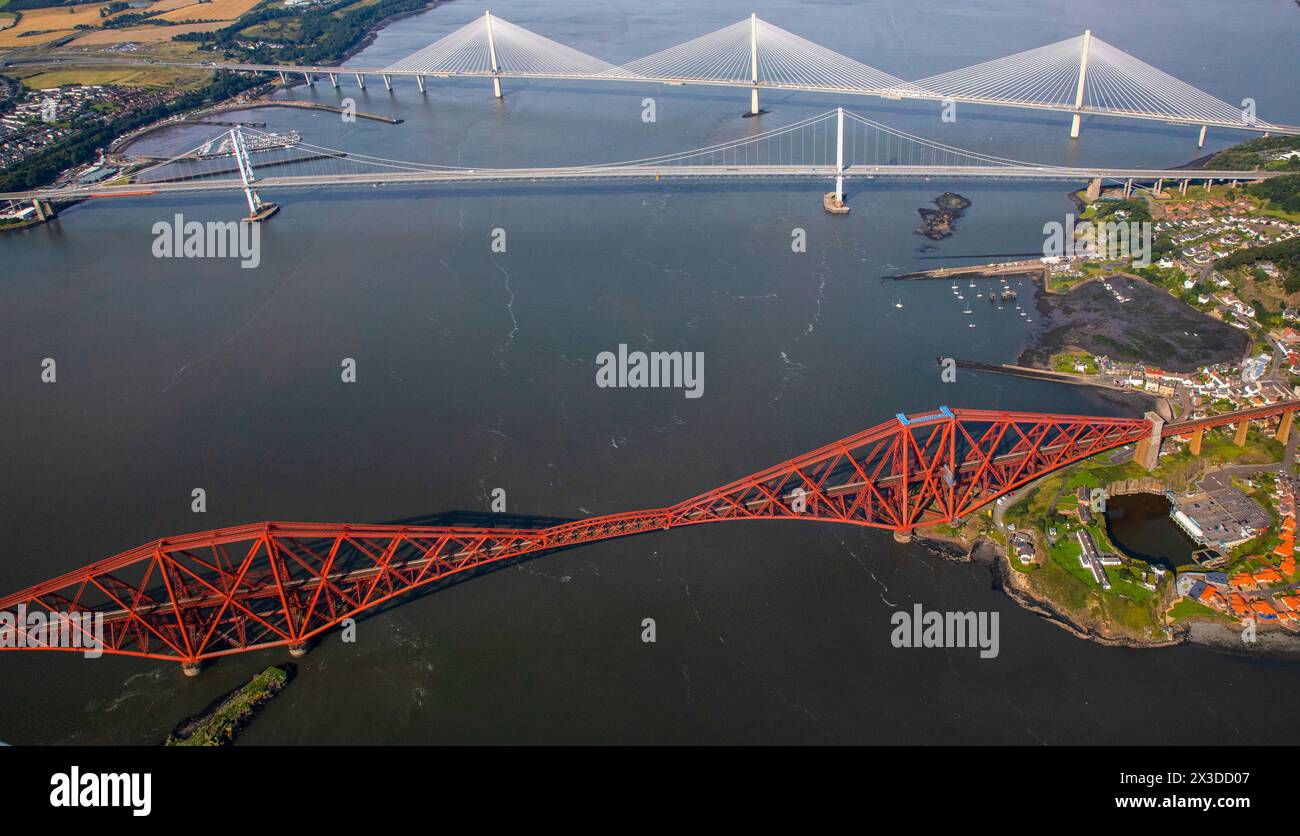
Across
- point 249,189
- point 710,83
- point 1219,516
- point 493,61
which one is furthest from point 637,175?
point 1219,516

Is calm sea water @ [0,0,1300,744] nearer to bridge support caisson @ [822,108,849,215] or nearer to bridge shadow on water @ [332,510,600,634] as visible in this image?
bridge shadow on water @ [332,510,600,634]

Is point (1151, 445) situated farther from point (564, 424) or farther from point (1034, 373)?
point (564, 424)

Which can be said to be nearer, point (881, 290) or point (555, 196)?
point (881, 290)

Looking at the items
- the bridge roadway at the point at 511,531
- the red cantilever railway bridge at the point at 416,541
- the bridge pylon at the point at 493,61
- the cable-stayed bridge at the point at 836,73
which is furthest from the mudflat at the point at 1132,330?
the bridge pylon at the point at 493,61

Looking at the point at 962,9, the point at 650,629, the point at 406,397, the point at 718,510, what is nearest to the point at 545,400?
the point at 406,397

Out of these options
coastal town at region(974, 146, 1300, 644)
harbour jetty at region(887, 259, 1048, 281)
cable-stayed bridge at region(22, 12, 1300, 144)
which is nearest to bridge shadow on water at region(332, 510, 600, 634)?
coastal town at region(974, 146, 1300, 644)
